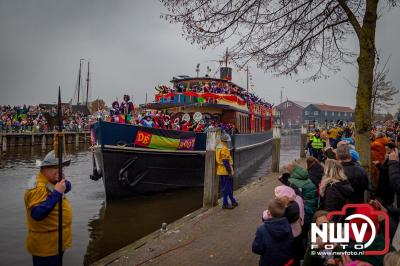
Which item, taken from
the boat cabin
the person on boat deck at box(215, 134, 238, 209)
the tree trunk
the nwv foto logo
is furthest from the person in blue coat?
the boat cabin

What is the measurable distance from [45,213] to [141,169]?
831 cm

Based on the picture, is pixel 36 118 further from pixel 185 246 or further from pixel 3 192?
pixel 185 246

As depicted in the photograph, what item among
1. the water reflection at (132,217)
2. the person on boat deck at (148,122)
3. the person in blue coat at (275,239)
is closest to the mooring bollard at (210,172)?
the water reflection at (132,217)

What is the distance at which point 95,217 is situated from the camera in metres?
10.5

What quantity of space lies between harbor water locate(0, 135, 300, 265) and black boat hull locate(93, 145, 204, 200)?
334 millimetres

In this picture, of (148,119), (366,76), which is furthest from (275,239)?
(148,119)

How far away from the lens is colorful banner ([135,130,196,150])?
1158 centimetres

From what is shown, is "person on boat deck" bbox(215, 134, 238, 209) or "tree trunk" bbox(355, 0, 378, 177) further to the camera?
"person on boat deck" bbox(215, 134, 238, 209)

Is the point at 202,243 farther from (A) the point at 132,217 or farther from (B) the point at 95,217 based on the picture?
(B) the point at 95,217

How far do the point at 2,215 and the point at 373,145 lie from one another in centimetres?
976

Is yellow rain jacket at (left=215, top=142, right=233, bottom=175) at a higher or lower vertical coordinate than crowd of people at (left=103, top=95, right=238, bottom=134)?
lower

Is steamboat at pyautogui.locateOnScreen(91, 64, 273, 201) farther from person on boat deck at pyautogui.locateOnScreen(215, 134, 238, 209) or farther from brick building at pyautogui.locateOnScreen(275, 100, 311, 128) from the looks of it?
brick building at pyautogui.locateOnScreen(275, 100, 311, 128)

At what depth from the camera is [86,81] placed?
2670 inches

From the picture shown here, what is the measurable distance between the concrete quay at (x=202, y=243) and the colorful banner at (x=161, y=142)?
12.1 ft
